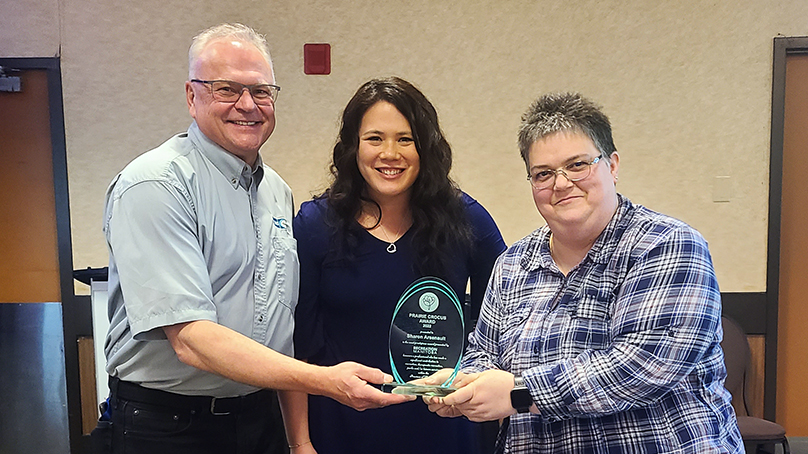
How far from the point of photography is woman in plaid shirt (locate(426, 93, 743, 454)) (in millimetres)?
1229

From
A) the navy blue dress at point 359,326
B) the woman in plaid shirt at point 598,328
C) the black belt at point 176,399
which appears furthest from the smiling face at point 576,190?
the black belt at point 176,399

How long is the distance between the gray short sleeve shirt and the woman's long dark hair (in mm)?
195

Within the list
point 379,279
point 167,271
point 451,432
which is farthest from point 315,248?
point 451,432

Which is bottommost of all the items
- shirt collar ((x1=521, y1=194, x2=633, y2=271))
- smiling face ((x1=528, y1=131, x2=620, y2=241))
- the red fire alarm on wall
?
shirt collar ((x1=521, y1=194, x2=633, y2=271))

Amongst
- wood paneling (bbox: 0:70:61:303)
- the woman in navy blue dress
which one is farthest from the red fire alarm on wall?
the woman in navy blue dress

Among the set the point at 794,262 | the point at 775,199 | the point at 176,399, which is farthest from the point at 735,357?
the point at 176,399

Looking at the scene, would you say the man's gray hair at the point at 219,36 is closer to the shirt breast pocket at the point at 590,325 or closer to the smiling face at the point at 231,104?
the smiling face at the point at 231,104

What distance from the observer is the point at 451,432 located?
1.74 m

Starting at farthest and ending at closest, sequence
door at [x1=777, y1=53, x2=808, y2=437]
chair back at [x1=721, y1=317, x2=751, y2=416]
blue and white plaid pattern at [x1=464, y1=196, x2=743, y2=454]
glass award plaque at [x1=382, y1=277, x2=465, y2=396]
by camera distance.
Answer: door at [x1=777, y1=53, x2=808, y2=437]
chair back at [x1=721, y1=317, x2=751, y2=416]
glass award plaque at [x1=382, y1=277, x2=465, y2=396]
blue and white plaid pattern at [x1=464, y1=196, x2=743, y2=454]

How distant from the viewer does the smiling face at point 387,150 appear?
168cm

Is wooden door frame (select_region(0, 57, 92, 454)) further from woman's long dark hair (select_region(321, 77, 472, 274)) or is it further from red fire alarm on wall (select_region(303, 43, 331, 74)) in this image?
woman's long dark hair (select_region(321, 77, 472, 274))

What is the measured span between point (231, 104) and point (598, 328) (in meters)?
1.09

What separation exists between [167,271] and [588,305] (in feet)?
3.23

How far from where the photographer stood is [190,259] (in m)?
1.41
